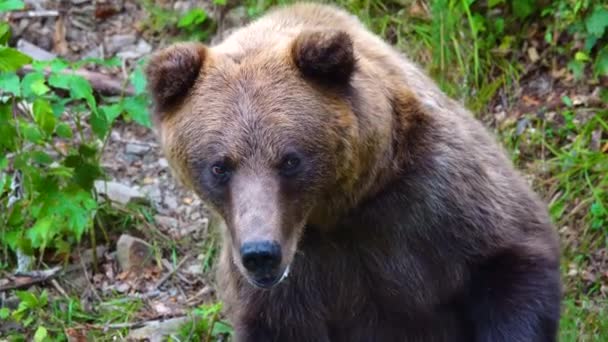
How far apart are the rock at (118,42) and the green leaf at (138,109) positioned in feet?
→ 7.50

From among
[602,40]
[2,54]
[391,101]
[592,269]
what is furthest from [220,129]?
[602,40]

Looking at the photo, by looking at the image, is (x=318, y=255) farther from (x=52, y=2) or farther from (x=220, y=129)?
(x=52, y=2)

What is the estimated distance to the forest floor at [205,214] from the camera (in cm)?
679

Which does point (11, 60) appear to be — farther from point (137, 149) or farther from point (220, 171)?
point (137, 149)

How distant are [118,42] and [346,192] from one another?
450 cm

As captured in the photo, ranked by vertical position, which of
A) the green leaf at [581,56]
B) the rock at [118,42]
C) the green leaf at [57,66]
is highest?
the green leaf at [581,56]

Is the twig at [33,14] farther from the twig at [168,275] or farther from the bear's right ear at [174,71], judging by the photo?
the bear's right ear at [174,71]

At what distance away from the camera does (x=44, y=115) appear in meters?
6.42

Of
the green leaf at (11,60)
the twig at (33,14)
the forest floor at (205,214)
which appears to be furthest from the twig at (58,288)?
the twig at (33,14)

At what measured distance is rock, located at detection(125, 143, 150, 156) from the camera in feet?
26.7

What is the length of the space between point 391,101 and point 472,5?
319 centimetres

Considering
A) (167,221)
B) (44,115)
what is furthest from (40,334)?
(167,221)

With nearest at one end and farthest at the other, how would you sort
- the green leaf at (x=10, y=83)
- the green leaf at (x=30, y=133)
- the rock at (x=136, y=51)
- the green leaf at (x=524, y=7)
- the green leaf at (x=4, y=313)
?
the green leaf at (x=10, y=83)
the green leaf at (x=30, y=133)
the green leaf at (x=4, y=313)
the green leaf at (x=524, y=7)
the rock at (x=136, y=51)

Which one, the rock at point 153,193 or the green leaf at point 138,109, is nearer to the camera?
the green leaf at point 138,109
